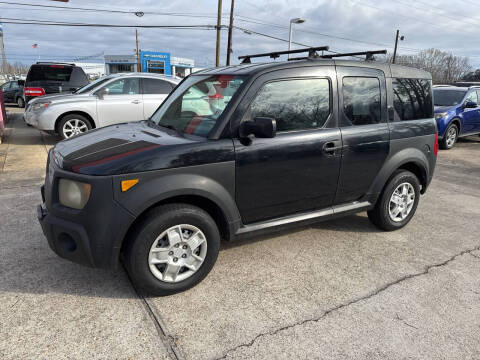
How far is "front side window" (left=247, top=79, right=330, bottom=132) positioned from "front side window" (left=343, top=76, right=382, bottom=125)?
25cm

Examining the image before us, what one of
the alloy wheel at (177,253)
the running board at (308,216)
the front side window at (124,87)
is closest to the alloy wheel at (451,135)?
the running board at (308,216)

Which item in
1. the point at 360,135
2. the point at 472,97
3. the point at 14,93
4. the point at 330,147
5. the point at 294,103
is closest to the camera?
the point at 294,103

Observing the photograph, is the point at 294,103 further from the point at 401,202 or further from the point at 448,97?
the point at 448,97

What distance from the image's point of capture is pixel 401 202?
410 cm

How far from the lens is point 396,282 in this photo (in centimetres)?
311

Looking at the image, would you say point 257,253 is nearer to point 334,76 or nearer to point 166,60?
point 334,76

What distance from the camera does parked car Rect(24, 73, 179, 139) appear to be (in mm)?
8383

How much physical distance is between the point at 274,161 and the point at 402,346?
164cm

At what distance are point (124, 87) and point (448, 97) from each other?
30.8 ft

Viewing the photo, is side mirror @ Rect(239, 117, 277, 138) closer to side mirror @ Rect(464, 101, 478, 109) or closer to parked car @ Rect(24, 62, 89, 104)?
side mirror @ Rect(464, 101, 478, 109)

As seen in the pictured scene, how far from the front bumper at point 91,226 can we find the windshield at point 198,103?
95cm

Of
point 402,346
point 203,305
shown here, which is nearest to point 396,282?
point 402,346

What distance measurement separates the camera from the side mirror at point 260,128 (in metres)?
2.73

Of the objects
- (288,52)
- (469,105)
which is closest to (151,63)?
(469,105)
